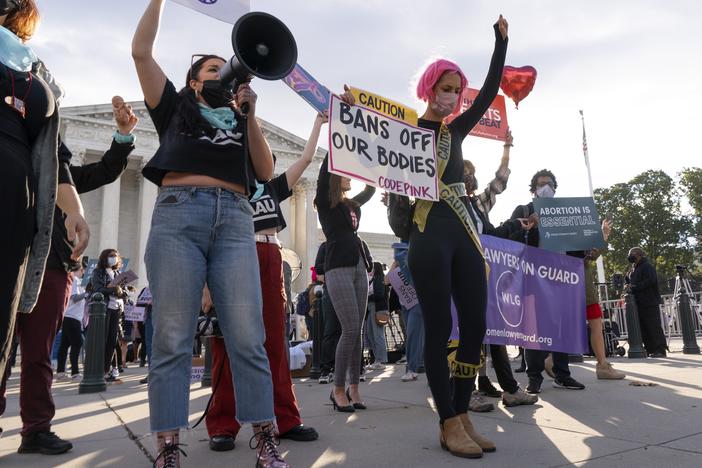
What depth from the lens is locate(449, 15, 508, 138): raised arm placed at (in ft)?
11.3

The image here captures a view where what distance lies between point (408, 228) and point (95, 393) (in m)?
5.37

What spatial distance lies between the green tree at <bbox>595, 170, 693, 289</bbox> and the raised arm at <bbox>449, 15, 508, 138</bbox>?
47507 mm

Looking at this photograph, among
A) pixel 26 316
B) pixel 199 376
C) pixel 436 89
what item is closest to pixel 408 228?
pixel 436 89

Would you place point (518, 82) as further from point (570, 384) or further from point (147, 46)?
point (147, 46)

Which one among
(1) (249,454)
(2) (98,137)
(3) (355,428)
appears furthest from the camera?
(2) (98,137)

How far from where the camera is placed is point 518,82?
6.79m

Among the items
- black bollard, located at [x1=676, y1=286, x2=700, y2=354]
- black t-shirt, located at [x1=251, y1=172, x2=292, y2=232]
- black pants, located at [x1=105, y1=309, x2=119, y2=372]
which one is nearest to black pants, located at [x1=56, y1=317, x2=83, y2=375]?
black pants, located at [x1=105, y1=309, x2=119, y2=372]

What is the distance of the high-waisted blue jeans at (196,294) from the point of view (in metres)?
2.25

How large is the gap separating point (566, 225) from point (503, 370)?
1912 millimetres

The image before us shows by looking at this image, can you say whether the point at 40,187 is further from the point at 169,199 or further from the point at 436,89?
the point at 436,89

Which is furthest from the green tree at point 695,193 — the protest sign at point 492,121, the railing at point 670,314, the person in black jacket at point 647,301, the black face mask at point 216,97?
the black face mask at point 216,97

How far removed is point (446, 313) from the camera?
2.97 metres

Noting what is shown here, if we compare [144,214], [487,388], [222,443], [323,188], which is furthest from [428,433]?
[144,214]

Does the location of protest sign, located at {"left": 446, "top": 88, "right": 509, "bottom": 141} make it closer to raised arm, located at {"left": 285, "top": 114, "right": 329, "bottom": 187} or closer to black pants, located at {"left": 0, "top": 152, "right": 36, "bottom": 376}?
raised arm, located at {"left": 285, "top": 114, "right": 329, "bottom": 187}
